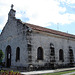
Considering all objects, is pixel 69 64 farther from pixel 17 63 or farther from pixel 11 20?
pixel 11 20

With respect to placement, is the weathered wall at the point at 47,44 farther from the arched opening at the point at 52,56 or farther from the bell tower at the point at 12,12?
the bell tower at the point at 12,12

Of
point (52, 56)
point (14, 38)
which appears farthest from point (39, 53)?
point (14, 38)

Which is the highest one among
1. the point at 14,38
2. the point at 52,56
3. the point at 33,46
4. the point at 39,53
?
the point at 14,38

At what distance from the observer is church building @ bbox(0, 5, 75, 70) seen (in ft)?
51.5

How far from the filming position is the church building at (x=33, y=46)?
618 inches

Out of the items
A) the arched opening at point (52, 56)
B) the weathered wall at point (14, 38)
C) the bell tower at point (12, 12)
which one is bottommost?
the arched opening at point (52, 56)

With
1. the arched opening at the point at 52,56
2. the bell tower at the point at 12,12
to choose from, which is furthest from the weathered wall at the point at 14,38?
the arched opening at the point at 52,56

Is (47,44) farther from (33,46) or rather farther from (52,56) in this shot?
(33,46)

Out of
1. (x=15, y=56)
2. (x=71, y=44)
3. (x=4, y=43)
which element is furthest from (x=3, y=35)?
(x=71, y=44)

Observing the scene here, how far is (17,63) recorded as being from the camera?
55.3 ft

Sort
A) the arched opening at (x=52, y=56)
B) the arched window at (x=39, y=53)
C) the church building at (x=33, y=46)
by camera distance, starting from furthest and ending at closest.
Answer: the arched opening at (x=52, y=56) < the arched window at (x=39, y=53) < the church building at (x=33, y=46)

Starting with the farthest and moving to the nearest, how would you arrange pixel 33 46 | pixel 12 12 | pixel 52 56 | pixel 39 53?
pixel 12 12, pixel 52 56, pixel 39 53, pixel 33 46

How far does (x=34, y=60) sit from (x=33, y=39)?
2.87 m

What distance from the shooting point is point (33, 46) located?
52.2ft
